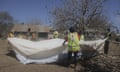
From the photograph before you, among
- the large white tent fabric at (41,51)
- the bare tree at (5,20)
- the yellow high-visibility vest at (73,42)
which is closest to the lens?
the yellow high-visibility vest at (73,42)

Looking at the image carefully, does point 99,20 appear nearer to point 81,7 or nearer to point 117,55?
point 81,7

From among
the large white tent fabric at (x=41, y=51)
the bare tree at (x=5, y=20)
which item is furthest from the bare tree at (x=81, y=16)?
the bare tree at (x=5, y=20)

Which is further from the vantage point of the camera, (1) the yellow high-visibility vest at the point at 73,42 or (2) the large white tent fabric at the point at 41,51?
(2) the large white tent fabric at the point at 41,51

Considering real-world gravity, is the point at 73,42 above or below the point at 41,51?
above

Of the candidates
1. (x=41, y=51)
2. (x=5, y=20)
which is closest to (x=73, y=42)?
(x=41, y=51)

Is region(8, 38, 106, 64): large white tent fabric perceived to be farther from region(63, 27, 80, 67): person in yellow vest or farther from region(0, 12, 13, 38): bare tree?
region(0, 12, 13, 38): bare tree

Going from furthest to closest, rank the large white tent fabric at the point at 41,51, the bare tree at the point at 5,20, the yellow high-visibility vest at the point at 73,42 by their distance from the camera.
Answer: the bare tree at the point at 5,20
the large white tent fabric at the point at 41,51
the yellow high-visibility vest at the point at 73,42

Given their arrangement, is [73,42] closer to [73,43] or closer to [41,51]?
[73,43]

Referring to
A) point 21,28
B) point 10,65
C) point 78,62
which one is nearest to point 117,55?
point 78,62

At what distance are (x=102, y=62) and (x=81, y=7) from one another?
8682mm

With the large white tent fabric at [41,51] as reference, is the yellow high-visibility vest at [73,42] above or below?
above

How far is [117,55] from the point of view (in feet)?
40.4

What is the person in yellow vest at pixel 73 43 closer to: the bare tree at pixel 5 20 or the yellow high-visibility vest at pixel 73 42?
the yellow high-visibility vest at pixel 73 42

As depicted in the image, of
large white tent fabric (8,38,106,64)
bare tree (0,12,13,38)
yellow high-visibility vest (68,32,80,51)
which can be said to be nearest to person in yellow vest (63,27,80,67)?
yellow high-visibility vest (68,32,80,51)
